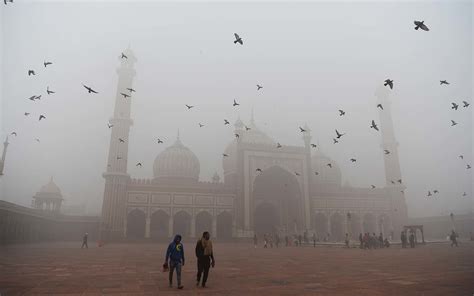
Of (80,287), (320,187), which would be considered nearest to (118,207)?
(320,187)

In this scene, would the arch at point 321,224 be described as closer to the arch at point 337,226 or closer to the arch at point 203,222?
the arch at point 337,226

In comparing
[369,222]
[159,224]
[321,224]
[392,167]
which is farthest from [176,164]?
[392,167]

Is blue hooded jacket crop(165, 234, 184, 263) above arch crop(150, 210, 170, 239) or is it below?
below

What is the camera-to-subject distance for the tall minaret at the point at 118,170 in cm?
2689

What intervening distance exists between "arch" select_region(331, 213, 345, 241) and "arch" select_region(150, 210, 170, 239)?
54.7 ft

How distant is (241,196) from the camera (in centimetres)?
3114

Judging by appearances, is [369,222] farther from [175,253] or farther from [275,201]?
[175,253]

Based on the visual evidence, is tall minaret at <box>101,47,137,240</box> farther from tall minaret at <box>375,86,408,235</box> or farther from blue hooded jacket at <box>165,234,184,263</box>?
tall minaret at <box>375,86,408,235</box>

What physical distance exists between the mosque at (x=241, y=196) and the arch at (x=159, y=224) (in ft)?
0.30

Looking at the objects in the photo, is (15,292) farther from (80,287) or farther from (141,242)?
(141,242)

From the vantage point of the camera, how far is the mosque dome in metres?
34.8

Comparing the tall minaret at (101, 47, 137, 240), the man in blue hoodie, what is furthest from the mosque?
the man in blue hoodie

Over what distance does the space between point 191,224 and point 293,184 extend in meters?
11.4

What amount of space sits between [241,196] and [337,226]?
11.4 m
